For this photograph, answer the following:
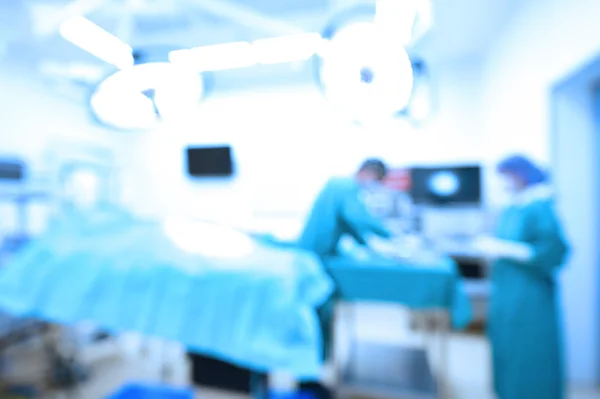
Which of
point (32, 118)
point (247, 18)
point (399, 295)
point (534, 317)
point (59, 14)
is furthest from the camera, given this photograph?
point (32, 118)

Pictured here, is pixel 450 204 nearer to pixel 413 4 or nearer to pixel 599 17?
pixel 599 17

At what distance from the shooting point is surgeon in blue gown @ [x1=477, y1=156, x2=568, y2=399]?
1.38 metres

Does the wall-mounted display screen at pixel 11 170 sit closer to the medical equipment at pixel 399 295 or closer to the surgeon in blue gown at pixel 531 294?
the medical equipment at pixel 399 295

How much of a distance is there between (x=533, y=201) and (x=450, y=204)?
1108mm

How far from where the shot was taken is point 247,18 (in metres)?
1.11

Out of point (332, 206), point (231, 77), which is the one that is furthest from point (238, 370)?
point (231, 77)

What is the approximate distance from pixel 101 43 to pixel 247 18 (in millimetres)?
551

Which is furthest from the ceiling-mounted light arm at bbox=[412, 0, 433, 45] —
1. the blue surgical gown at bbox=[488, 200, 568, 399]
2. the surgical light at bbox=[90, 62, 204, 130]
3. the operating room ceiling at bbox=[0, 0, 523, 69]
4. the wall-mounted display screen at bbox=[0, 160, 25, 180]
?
the wall-mounted display screen at bbox=[0, 160, 25, 180]

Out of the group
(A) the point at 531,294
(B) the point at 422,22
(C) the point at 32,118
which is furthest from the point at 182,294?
(C) the point at 32,118

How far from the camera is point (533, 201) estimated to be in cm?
142

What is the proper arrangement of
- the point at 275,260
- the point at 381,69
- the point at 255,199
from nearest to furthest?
the point at 381,69
the point at 275,260
the point at 255,199

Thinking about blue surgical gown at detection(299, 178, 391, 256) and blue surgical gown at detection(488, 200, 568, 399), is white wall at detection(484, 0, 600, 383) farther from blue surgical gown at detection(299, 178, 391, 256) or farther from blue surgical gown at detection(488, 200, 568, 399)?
blue surgical gown at detection(299, 178, 391, 256)

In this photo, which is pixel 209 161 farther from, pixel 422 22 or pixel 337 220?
pixel 422 22

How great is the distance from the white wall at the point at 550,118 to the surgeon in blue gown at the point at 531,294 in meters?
0.37
